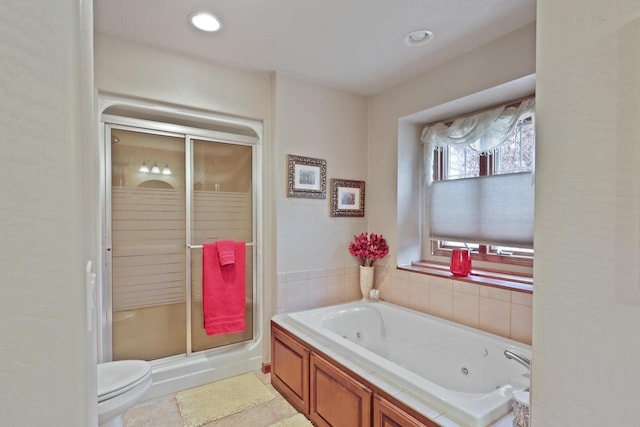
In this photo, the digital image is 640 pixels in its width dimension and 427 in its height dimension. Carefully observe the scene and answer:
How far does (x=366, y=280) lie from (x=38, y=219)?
2.81m

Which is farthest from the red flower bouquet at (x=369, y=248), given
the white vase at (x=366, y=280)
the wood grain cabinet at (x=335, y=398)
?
the wood grain cabinet at (x=335, y=398)

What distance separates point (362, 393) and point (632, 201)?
1.59 metres

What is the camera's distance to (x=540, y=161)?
1.59 ft

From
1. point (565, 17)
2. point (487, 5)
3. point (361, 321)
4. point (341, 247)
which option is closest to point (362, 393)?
point (361, 321)

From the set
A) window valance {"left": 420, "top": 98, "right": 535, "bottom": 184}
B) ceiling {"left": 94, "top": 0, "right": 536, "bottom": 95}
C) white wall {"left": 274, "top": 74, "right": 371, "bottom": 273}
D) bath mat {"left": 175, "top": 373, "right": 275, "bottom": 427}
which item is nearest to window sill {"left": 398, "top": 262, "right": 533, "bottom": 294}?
white wall {"left": 274, "top": 74, "right": 371, "bottom": 273}

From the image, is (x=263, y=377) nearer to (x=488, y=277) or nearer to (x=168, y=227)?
(x=168, y=227)

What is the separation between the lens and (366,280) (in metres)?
2.99

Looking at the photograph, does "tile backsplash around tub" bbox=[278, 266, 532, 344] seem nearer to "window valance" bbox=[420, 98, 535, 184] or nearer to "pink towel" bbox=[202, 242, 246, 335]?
"pink towel" bbox=[202, 242, 246, 335]

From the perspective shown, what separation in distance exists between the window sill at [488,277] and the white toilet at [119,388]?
2.14 meters

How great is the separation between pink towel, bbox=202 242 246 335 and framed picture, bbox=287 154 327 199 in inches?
28.7

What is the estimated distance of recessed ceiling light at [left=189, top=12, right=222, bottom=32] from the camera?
1.90 metres

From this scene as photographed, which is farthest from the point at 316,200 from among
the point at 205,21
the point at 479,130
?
the point at 205,21

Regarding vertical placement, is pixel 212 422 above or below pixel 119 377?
below

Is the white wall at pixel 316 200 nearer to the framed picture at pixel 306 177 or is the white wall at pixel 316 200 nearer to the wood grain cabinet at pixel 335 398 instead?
the framed picture at pixel 306 177
